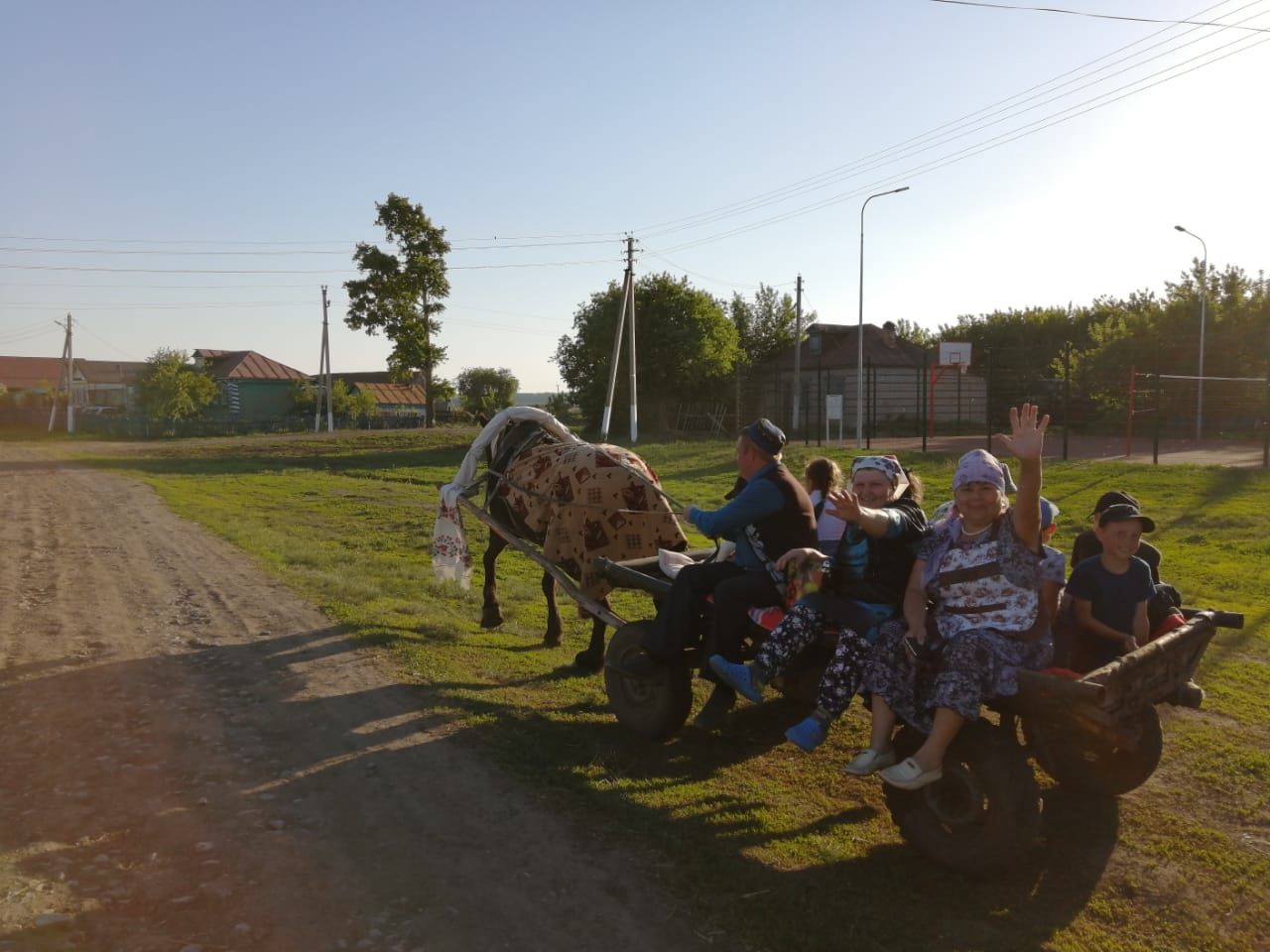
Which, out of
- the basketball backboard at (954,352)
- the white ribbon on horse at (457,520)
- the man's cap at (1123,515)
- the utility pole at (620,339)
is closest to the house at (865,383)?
the basketball backboard at (954,352)

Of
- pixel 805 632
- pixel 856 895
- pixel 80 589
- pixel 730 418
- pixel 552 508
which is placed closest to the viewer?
pixel 856 895

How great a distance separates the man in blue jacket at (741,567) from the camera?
17.0 ft

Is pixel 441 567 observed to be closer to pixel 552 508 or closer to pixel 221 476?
pixel 552 508

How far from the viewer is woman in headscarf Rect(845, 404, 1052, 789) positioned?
13.1 ft

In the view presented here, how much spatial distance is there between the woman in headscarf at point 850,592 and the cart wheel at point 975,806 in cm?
41

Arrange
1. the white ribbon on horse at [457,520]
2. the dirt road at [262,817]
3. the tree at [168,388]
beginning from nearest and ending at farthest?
the dirt road at [262,817], the white ribbon on horse at [457,520], the tree at [168,388]

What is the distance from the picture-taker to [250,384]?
69.5m

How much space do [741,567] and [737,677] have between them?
720 mm

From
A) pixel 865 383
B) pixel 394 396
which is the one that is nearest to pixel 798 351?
pixel 865 383

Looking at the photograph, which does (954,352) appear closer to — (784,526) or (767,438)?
(767,438)

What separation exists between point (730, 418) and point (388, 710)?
3444 cm

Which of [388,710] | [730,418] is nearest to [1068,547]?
[388,710]

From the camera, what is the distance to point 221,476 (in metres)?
25.8

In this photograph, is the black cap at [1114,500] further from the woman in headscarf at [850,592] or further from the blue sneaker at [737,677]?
the blue sneaker at [737,677]
